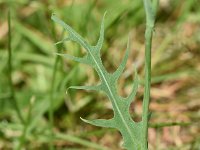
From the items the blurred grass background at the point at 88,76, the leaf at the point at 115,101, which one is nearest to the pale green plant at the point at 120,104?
the leaf at the point at 115,101

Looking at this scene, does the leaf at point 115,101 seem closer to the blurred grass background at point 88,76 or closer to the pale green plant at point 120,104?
the pale green plant at point 120,104

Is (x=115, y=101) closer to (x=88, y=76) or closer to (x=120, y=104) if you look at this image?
(x=120, y=104)

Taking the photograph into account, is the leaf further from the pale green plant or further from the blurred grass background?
the blurred grass background

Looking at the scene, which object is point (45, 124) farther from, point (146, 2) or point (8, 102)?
point (146, 2)

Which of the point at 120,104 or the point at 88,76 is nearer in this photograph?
the point at 120,104

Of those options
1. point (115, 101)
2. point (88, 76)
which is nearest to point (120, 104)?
point (115, 101)

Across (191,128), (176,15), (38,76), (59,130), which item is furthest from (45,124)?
(176,15)

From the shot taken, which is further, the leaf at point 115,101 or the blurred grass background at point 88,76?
the blurred grass background at point 88,76

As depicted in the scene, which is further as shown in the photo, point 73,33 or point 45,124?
point 45,124

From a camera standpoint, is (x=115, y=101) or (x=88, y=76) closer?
(x=115, y=101)
